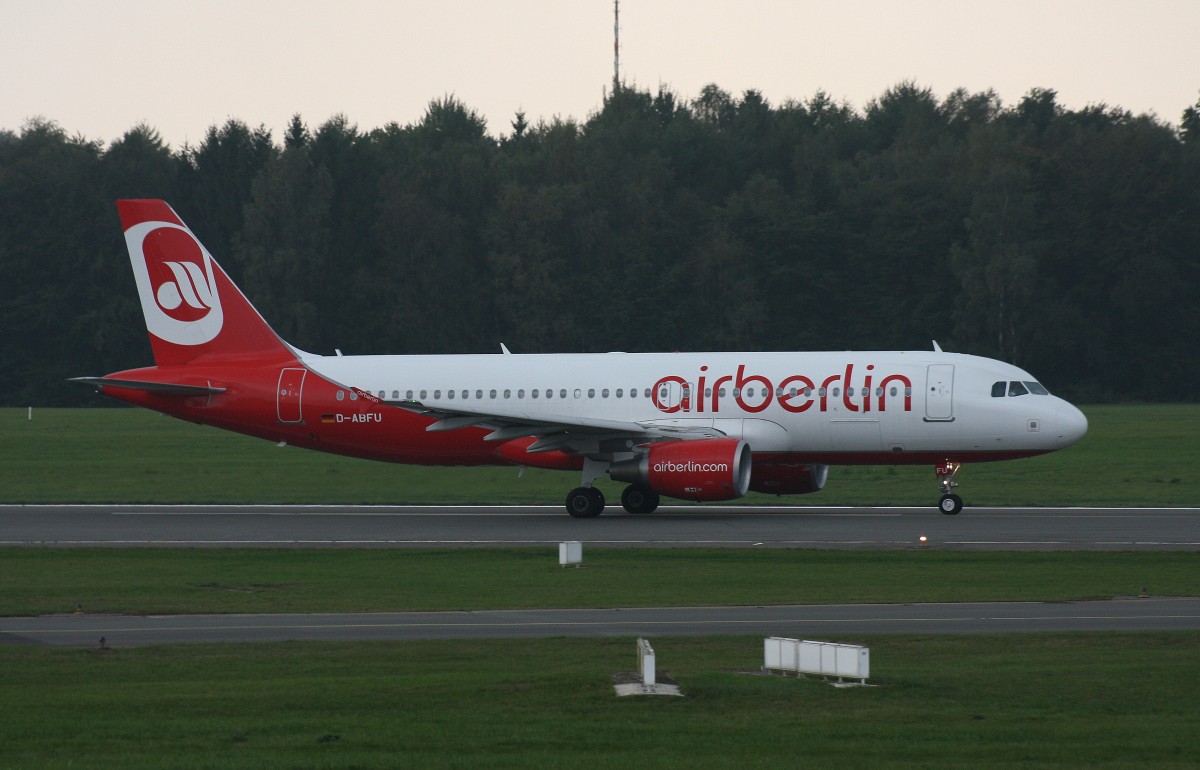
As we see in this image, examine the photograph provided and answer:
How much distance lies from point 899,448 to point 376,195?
262 feet

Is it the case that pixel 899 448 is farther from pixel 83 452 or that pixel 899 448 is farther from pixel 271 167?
pixel 271 167

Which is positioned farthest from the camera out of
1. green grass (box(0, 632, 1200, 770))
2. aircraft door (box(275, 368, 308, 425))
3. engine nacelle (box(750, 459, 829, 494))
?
aircraft door (box(275, 368, 308, 425))

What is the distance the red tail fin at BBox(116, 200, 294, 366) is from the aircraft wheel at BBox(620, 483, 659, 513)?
33.6 feet

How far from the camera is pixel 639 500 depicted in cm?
3731

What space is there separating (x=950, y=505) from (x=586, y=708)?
23292 millimetres

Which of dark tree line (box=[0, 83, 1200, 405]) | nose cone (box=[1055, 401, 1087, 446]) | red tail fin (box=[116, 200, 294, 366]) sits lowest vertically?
nose cone (box=[1055, 401, 1087, 446])

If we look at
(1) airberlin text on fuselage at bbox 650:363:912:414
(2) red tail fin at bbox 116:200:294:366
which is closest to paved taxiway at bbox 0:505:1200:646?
(1) airberlin text on fuselage at bbox 650:363:912:414

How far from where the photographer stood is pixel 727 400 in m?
36.7

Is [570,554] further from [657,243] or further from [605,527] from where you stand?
[657,243]

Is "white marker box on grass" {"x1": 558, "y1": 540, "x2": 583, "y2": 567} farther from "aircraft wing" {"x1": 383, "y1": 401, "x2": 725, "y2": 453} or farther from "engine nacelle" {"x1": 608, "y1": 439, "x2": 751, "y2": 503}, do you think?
"aircraft wing" {"x1": 383, "y1": 401, "x2": 725, "y2": 453}

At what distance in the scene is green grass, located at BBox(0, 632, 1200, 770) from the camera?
39.8 ft

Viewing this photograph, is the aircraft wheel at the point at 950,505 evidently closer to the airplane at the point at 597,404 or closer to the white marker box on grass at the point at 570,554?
the airplane at the point at 597,404

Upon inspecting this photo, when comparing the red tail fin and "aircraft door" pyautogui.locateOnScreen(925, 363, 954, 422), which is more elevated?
the red tail fin

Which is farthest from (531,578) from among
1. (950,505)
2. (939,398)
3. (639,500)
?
(939,398)
